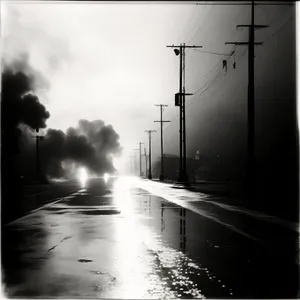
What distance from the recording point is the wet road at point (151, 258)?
706 centimetres

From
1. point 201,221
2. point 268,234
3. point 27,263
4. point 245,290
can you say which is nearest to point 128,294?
point 245,290

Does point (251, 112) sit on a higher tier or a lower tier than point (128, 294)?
higher

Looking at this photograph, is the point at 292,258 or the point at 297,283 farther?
the point at 292,258

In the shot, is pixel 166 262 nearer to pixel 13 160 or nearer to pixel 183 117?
pixel 13 160

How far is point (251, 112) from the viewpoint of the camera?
86.8 feet

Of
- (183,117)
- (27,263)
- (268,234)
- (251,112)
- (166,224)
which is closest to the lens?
(27,263)

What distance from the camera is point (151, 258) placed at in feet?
32.0

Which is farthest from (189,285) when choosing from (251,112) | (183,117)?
(183,117)

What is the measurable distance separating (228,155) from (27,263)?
13184 centimetres

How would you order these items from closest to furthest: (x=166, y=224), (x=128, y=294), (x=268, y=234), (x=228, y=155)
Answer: (x=128, y=294) → (x=268, y=234) → (x=166, y=224) → (x=228, y=155)

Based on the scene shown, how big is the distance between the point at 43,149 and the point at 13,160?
162 ft

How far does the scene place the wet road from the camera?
7062mm

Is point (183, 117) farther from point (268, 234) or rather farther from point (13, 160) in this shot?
point (268, 234)

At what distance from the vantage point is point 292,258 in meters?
9.77
